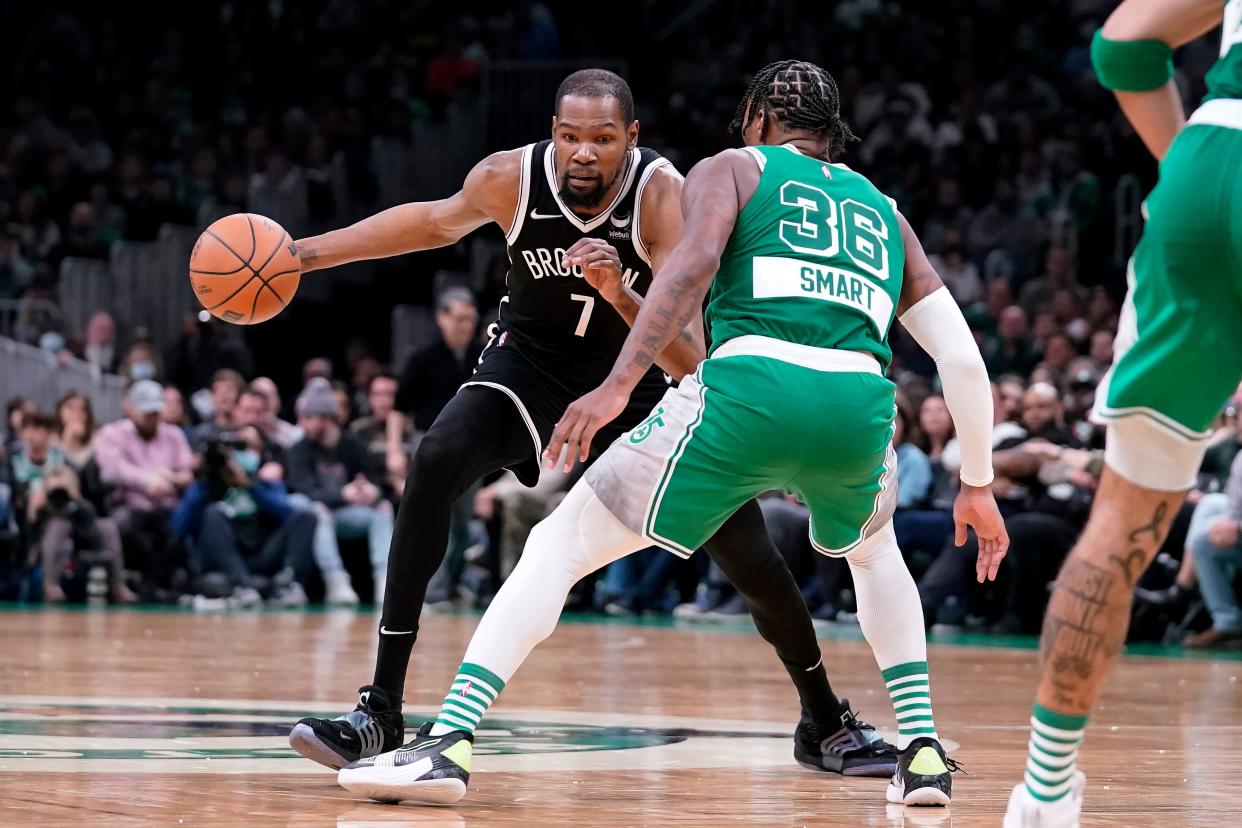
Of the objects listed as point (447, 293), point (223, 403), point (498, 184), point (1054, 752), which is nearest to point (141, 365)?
point (223, 403)

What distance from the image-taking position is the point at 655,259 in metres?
5.18

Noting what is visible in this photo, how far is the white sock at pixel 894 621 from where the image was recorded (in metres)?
4.70

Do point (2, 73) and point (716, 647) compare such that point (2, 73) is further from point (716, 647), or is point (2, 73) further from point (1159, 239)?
point (1159, 239)

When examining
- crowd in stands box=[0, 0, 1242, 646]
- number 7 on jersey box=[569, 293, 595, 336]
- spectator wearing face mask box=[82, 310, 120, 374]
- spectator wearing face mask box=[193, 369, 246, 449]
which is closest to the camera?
number 7 on jersey box=[569, 293, 595, 336]

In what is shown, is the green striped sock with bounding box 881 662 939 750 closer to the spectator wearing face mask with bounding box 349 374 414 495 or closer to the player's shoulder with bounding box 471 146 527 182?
the player's shoulder with bounding box 471 146 527 182

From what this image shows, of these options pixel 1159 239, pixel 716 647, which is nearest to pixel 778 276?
pixel 1159 239

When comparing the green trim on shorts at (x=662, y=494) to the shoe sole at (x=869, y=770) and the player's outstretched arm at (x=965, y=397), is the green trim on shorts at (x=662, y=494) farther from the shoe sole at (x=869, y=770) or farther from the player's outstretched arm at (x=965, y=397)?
the shoe sole at (x=869, y=770)

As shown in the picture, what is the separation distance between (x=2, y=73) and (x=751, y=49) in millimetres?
8998

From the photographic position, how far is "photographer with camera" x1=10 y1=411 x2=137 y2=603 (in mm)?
13594

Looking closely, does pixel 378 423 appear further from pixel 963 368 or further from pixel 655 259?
pixel 963 368

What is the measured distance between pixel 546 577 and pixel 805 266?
0.92m

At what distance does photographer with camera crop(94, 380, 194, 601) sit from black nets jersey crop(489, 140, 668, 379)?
8.97m

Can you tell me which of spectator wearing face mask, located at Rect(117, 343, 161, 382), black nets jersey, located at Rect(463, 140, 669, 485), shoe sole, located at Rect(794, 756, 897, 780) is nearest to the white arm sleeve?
black nets jersey, located at Rect(463, 140, 669, 485)

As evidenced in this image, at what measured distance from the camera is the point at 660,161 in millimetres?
5141
